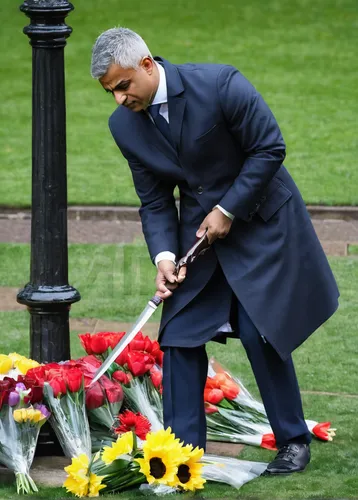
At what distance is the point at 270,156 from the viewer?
4965 mm

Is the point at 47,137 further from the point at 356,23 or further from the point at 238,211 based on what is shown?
the point at 356,23

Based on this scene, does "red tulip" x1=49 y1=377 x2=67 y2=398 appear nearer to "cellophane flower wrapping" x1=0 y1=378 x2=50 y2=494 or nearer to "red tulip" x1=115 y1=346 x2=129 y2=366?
"cellophane flower wrapping" x1=0 y1=378 x2=50 y2=494

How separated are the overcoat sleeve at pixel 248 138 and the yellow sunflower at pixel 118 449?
886 mm

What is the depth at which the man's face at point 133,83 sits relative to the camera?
4.80 m

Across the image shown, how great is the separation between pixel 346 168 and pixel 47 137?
671cm

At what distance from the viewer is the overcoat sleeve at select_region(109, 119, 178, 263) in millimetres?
5219

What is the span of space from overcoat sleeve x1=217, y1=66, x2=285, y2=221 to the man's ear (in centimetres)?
26

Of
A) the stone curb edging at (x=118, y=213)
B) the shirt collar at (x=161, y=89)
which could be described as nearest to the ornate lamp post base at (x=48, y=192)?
the shirt collar at (x=161, y=89)

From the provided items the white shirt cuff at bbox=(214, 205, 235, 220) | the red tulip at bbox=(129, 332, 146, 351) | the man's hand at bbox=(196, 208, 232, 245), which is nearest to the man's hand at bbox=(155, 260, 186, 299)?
the man's hand at bbox=(196, 208, 232, 245)

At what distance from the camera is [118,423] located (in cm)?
545

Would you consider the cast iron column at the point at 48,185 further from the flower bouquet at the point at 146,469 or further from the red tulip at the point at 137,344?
the flower bouquet at the point at 146,469

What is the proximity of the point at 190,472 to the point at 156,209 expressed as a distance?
3.32 ft

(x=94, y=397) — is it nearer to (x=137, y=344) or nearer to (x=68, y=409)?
(x=68, y=409)

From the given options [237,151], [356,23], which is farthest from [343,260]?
[356,23]
